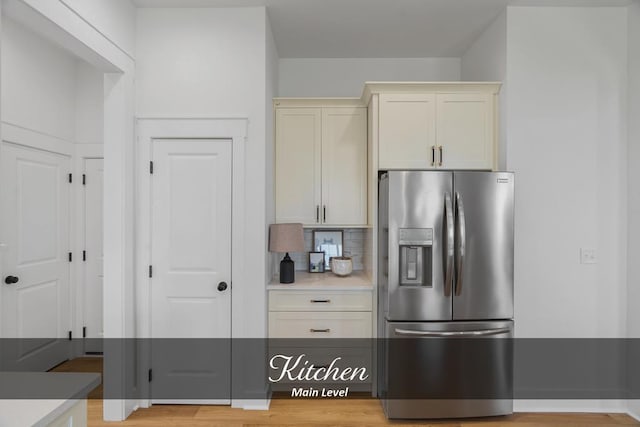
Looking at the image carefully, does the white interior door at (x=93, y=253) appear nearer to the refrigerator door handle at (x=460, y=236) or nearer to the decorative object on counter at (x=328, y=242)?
the decorative object on counter at (x=328, y=242)

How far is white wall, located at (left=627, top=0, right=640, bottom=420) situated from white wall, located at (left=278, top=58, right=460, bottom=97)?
1378 mm

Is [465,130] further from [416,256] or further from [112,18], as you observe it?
[112,18]

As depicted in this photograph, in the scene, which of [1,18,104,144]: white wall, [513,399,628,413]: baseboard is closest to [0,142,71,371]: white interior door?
[1,18,104,144]: white wall

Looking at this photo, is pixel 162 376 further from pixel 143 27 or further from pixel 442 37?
pixel 442 37

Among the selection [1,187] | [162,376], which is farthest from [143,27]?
[162,376]

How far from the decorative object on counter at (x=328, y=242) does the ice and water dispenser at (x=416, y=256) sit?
1144mm

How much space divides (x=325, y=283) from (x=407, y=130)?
1.34 metres

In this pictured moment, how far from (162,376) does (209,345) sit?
0.42 metres

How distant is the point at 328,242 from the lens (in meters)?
3.83

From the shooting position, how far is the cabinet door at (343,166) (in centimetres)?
346

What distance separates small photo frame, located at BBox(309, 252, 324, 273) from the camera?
12.3 feet

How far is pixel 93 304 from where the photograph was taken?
3.85 metres

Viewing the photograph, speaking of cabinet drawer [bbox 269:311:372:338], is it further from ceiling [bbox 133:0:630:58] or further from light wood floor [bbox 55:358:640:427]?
ceiling [bbox 133:0:630:58]

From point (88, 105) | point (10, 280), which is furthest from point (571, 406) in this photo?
point (88, 105)
